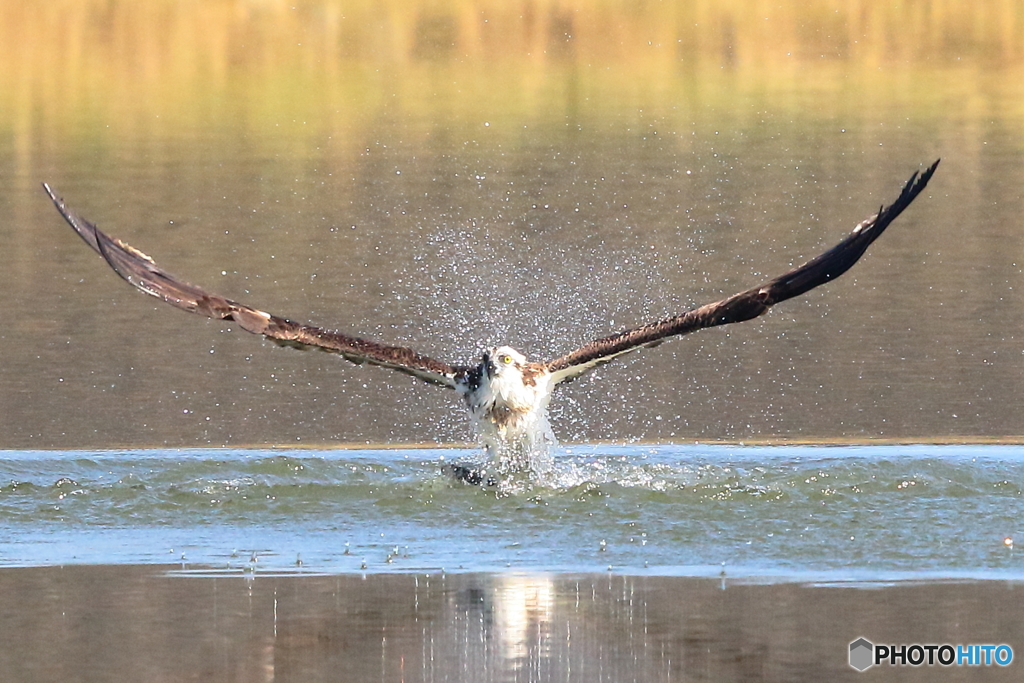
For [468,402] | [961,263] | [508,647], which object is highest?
[961,263]

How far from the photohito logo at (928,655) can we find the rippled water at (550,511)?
1.45 m

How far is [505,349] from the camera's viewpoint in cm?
1459

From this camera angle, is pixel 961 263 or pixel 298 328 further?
pixel 961 263

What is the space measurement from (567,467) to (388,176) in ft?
43.0

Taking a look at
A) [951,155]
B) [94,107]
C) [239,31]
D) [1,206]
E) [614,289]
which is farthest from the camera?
[239,31]

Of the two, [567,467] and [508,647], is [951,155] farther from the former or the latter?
[508,647]

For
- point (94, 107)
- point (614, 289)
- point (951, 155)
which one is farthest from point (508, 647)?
point (94, 107)

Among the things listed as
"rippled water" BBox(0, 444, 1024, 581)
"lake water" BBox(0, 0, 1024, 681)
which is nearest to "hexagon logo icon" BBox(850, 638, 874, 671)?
"lake water" BBox(0, 0, 1024, 681)

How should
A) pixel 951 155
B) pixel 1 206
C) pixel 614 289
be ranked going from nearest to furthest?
pixel 614 289, pixel 1 206, pixel 951 155

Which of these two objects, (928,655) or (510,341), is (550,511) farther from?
(510,341)

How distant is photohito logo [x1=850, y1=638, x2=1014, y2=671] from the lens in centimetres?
948

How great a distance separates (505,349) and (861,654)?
18.0ft

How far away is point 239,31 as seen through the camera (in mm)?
39062

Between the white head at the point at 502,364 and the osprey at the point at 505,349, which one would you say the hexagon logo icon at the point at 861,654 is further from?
the white head at the point at 502,364
